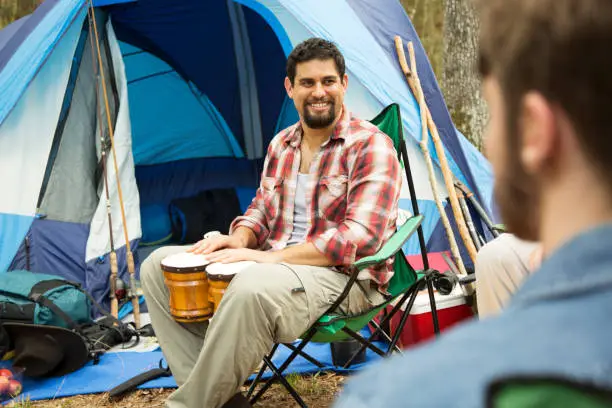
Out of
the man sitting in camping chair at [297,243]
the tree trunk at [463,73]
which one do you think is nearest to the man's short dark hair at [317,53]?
the man sitting in camping chair at [297,243]

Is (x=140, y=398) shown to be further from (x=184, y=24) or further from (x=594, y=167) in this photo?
(x=184, y=24)

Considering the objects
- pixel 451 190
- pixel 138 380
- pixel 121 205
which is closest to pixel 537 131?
pixel 138 380

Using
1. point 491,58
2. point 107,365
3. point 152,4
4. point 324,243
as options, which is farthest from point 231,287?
point 152,4

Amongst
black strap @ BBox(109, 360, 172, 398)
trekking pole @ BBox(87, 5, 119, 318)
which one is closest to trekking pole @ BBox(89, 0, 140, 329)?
trekking pole @ BBox(87, 5, 119, 318)

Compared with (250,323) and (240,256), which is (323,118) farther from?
(250,323)

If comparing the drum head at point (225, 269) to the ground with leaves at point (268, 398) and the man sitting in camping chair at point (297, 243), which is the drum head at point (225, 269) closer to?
the man sitting in camping chair at point (297, 243)

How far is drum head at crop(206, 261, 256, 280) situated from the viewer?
7.23ft

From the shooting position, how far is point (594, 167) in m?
0.48

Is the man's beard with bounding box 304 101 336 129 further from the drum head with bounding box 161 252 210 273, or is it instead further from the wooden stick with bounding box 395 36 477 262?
the wooden stick with bounding box 395 36 477 262

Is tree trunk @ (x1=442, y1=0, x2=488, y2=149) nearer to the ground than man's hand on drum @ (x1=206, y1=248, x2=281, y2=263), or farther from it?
farther from it

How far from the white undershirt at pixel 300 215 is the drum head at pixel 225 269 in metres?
0.38

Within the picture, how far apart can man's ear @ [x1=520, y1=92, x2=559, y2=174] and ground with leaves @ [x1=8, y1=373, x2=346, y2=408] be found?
7.37 ft

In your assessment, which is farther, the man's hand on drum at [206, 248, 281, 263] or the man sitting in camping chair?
the man's hand on drum at [206, 248, 281, 263]

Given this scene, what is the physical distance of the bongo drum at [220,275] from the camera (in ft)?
7.24
